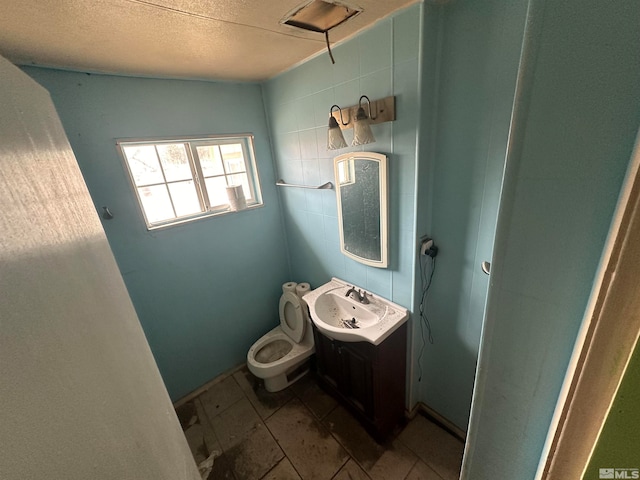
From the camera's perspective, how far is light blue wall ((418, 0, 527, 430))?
0.99m

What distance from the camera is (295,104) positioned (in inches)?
68.1

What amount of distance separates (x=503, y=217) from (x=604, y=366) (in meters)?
0.22

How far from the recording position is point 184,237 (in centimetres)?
179

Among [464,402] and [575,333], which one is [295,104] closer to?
[575,333]

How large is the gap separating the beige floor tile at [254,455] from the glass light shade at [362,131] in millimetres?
1975

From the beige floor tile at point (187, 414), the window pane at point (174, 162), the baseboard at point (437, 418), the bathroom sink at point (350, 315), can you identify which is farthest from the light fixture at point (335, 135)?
the beige floor tile at point (187, 414)

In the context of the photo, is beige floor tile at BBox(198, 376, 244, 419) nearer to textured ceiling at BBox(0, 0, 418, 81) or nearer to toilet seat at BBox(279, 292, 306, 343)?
toilet seat at BBox(279, 292, 306, 343)

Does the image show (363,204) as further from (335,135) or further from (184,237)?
(184,237)

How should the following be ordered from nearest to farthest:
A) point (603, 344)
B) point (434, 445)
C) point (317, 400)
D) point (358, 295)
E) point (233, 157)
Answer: point (603, 344) → point (434, 445) → point (358, 295) → point (317, 400) → point (233, 157)

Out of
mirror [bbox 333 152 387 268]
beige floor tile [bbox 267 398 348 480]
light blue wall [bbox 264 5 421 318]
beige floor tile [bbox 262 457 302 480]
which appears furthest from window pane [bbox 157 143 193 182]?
beige floor tile [bbox 262 457 302 480]

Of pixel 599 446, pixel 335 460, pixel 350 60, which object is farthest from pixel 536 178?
pixel 335 460

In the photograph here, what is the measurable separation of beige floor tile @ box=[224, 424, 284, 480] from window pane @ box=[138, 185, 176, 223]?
1646 mm

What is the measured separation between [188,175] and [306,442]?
2.04 m

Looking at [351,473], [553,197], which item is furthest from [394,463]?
[553,197]
